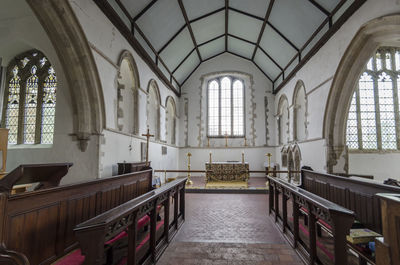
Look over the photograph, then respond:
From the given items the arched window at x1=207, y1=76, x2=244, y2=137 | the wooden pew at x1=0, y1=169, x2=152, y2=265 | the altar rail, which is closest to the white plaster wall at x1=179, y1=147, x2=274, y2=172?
the arched window at x1=207, y1=76, x2=244, y2=137

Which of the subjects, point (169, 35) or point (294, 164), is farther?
point (294, 164)

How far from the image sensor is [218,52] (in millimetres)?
11766

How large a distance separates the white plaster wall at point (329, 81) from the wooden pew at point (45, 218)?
221 inches

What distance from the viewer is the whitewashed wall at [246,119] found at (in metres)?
11.5

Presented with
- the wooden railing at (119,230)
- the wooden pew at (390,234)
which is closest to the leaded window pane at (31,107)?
the wooden railing at (119,230)

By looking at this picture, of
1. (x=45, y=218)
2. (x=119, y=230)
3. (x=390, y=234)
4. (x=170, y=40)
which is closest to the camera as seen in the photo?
(x=390, y=234)

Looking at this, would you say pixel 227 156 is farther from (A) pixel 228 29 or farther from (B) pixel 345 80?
(B) pixel 345 80

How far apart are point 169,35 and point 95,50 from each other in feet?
12.2

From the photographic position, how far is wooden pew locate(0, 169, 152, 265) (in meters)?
1.65

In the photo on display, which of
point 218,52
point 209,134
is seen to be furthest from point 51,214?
point 218,52

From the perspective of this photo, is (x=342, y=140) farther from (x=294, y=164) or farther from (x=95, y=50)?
(x=95, y=50)

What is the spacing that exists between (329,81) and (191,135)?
7408 mm

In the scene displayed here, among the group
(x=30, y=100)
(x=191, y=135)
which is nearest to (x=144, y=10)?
(x=30, y=100)

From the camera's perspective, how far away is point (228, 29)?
32.1 ft
